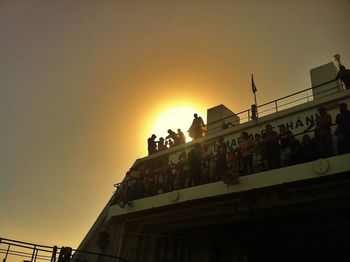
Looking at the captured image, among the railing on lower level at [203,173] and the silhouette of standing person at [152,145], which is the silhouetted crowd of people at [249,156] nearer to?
the railing on lower level at [203,173]

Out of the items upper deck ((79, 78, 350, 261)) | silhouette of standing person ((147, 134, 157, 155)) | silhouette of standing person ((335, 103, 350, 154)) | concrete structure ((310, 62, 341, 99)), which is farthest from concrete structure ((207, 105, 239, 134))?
silhouette of standing person ((335, 103, 350, 154))

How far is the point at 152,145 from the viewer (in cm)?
1528

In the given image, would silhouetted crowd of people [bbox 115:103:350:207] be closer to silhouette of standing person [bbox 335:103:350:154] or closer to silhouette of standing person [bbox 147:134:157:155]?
silhouette of standing person [bbox 335:103:350:154]

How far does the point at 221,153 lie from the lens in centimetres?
1021

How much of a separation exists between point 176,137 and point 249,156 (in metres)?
5.35

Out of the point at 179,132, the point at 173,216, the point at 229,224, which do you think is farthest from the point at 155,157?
the point at 229,224

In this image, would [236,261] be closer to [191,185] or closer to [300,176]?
[191,185]

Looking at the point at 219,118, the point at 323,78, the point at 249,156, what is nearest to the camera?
the point at 249,156

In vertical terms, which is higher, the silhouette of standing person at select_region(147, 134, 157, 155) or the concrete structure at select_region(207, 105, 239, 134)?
the concrete structure at select_region(207, 105, 239, 134)

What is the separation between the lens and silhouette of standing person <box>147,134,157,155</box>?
15.2 metres

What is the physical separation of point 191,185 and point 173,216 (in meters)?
1.64

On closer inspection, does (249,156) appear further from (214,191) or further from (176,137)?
(176,137)

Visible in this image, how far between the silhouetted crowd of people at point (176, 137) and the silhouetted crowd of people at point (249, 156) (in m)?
1.66

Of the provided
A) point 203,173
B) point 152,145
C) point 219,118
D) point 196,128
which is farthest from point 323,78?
point 152,145
